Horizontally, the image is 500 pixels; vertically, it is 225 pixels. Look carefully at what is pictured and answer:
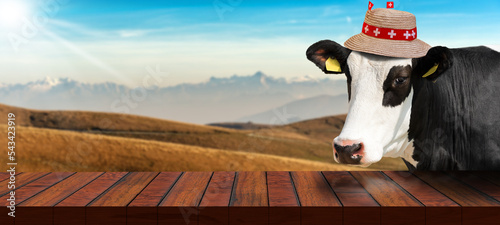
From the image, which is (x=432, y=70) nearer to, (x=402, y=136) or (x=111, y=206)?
(x=402, y=136)

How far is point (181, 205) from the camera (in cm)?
295

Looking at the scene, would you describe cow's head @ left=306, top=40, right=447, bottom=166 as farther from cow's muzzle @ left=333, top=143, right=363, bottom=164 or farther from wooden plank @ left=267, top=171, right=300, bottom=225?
wooden plank @ left=267, top=171, right=300, bottom=225

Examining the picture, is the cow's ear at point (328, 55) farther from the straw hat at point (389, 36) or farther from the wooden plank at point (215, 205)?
the wooden plank at point (215, 205)

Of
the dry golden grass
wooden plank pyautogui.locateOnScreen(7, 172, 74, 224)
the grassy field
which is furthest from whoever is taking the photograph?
the grassy field

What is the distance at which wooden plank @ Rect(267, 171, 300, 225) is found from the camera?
9.53 feet

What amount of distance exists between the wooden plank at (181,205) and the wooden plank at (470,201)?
5.09ft

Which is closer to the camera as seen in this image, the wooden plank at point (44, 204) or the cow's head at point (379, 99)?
the wooden plank at point (44, 204)

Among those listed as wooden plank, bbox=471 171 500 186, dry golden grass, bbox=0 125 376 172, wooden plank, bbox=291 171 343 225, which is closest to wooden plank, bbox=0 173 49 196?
wooden plank, bbox=291 171 343 225

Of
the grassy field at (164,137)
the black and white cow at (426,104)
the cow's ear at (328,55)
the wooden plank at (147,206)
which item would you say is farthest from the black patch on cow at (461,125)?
the grassy field at (164,137)

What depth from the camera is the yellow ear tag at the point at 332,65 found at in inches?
152

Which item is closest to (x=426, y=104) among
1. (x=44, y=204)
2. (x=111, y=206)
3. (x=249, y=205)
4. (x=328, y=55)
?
(x=328, y=55)

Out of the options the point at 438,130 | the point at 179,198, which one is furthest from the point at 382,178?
the point at 179,198

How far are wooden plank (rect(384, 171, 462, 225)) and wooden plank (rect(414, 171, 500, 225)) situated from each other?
1.7 inches

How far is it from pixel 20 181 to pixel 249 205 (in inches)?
73.0
